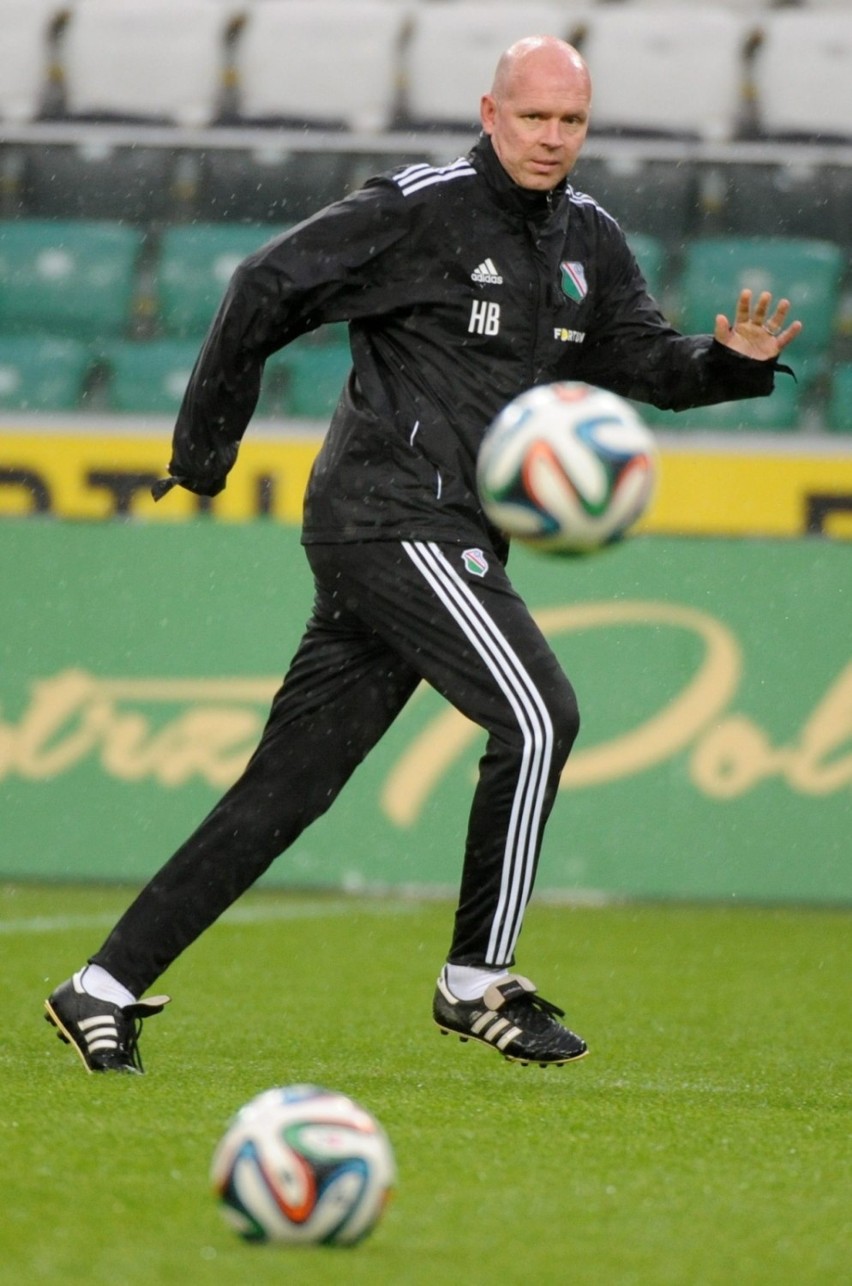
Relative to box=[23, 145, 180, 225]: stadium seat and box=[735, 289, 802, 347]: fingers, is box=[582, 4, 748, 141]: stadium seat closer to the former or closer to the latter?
box=[23, 145, 180, 225]: stadium seat

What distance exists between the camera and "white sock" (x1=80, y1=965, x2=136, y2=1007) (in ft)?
15.0

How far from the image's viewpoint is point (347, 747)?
4.71m

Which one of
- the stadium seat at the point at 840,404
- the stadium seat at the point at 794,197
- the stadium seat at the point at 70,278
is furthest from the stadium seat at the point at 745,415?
the stadium seat at the point at 70,278

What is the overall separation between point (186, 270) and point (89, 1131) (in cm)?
841

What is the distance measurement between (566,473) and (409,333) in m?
0.63

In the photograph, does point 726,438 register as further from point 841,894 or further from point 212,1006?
point 212,1006

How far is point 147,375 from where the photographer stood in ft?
37.4

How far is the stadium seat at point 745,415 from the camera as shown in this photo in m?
11.0

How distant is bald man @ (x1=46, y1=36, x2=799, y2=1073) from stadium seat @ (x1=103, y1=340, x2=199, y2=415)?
675 cm

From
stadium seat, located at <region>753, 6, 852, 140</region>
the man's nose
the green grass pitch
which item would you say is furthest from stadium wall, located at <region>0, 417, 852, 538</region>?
the man's nose

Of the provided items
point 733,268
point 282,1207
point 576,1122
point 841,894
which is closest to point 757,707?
point 841,894

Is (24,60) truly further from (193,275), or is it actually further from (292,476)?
(292,476)

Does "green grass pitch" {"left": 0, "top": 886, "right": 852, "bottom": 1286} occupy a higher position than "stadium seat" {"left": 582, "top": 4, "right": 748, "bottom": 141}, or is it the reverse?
"stadium seat" {"left": 582, "top": 4, "right": 748, "bottom": 141}

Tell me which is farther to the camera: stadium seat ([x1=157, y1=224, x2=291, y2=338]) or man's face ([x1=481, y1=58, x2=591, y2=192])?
stadium seat ([x1=157, y1=224, x2=291, y2=338])
